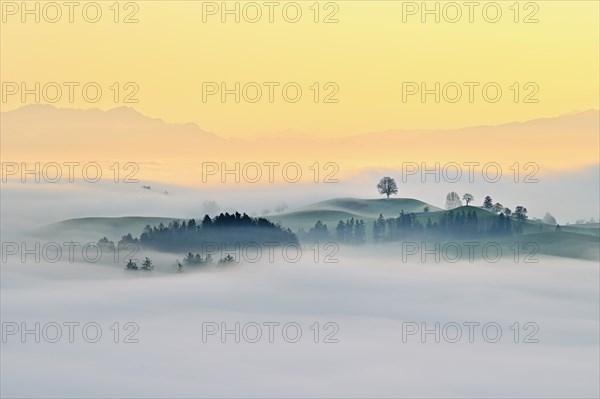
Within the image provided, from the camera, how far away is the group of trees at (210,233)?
29141mm

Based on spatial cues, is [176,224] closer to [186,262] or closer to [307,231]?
[186,262]

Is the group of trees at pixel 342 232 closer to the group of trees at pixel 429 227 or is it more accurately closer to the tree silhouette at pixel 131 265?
the group of trees at pixel 429 227

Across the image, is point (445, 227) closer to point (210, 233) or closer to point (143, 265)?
point (210, 233)

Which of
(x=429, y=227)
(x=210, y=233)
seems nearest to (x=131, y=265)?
(x=210, y=233)

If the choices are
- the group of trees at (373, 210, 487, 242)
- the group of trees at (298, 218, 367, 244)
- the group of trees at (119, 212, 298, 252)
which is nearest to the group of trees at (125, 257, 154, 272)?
the group of trees at (119, 212, 298, 252)

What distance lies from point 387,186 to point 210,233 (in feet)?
14.6

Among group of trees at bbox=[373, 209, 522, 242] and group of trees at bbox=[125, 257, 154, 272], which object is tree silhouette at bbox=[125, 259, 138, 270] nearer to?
group of trees at bbox=[125, 257, 154, 272]

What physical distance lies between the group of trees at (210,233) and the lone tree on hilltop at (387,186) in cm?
246

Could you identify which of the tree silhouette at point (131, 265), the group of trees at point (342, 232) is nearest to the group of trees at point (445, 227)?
the group of trees at point (342, 232)

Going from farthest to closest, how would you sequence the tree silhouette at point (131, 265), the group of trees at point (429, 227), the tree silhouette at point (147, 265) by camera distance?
the group of trees at point (429, 227) < the tree silhouette at point (147, 265) < the tree silhouette at point (131, 265)

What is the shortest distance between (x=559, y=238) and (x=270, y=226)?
291 inches

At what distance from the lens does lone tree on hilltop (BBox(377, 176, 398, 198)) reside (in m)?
29.4

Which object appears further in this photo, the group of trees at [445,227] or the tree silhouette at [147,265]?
the group of trees at [445,227]

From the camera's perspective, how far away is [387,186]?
29.6 meters
